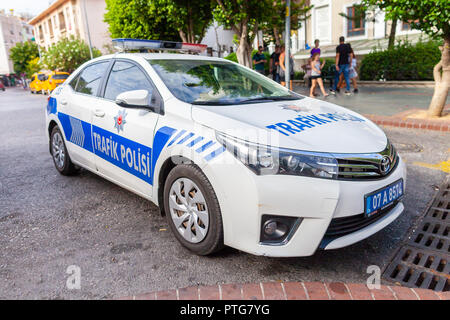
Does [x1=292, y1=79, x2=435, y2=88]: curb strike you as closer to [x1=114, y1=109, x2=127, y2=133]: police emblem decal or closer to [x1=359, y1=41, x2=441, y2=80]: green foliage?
[x1=359, y1=41, x2=441, y2=80]: green foliage

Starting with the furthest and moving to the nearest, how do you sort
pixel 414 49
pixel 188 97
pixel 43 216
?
pixel 414 49 < pixel 43 216 < pixel 188 97

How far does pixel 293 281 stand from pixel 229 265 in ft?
1.55

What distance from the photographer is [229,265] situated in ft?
8.89

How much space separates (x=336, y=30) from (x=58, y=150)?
23443 millimetres

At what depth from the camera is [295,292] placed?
227 centimetres

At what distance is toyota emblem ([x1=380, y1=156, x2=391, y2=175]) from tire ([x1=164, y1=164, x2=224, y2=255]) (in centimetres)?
119

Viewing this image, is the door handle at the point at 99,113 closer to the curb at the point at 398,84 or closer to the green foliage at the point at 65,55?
the curb at the point at 398,84

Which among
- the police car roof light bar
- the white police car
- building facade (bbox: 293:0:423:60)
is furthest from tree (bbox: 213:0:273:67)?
building facade (bbox: 293:0:423:60)

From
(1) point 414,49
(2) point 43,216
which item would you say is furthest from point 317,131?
(1) point 414,49

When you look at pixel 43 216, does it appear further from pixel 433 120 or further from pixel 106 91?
pixel 433 120

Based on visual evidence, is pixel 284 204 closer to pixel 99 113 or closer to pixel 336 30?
pixel 99 113

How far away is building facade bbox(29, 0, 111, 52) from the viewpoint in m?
35.0

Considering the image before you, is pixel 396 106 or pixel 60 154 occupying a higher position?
pixel 60 154

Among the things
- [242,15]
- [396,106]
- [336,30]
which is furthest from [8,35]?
[396,106]
